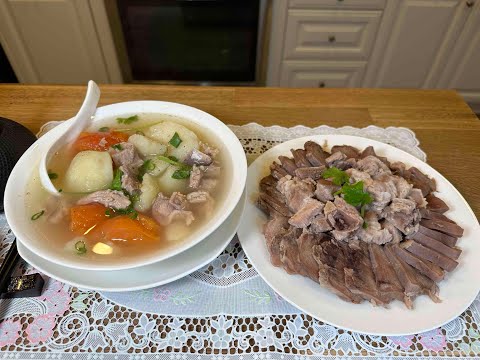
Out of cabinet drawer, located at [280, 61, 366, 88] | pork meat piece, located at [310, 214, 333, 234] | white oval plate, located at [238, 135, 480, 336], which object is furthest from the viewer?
cabinet drawer, located at [280, 61, 366, 88]

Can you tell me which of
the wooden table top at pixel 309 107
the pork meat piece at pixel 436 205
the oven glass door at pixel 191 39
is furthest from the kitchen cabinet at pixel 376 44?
the pork meat piece at pixel 436 205

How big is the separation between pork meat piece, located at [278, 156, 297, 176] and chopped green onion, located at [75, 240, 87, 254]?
0.59m

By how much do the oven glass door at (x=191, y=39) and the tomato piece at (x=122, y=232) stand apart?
195 cm

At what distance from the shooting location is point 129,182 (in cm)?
94

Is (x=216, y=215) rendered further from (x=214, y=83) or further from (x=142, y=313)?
(x=214, y=83)

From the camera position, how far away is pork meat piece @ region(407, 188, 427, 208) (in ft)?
3.27

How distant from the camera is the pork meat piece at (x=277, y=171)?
1090 mm

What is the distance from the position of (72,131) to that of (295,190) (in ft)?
2.19

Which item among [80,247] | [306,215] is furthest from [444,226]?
[80,247]

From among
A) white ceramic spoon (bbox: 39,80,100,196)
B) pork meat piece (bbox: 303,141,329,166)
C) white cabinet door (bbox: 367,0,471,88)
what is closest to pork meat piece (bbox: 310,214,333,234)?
pork meat piece (bbox: 303,141,329,166)

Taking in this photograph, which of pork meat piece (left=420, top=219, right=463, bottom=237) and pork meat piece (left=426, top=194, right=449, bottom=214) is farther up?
pork meat piece (left=420, top=219, right=463, bottom=237)

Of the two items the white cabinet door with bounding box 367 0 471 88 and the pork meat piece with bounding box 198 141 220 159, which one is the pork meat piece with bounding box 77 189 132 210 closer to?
the pork meat piece with bounding box 198 141 220 159

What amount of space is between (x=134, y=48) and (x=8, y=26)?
0.87 m

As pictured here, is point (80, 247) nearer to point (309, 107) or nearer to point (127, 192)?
point (127, 192)
